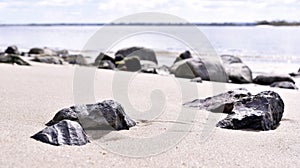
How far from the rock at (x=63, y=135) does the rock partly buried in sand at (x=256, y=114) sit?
1.56 meters

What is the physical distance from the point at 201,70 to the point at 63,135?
23.9ft

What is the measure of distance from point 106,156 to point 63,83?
158 inches

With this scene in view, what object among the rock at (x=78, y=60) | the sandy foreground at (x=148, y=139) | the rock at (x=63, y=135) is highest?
the rock at (x=63, y=135)

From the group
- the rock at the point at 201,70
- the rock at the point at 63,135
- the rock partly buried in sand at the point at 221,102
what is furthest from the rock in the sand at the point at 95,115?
the rock at the point at 201,70

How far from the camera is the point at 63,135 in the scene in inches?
136

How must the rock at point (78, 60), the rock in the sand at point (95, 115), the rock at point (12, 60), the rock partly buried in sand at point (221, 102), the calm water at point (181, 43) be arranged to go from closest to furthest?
the rock in the sand at point (95, 115) < the rock partly buried in sand at point (221, 102) < the rock at point (12, 60) < the rock at point (78, 60) < the calm water at point (181, 43)

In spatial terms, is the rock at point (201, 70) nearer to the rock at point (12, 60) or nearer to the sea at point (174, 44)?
the sea at point (174, 44)

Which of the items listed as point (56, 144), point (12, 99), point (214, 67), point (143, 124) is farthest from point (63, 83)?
point (214, 67)

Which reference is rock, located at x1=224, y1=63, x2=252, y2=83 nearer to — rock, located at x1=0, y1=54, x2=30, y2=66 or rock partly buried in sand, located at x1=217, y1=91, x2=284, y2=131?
rock, located at x1=0, y1=54, x2=30, y2=66

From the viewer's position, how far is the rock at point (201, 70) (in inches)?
410

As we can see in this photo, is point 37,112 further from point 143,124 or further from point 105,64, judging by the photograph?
point 105,64

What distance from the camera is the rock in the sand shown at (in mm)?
3881

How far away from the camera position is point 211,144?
3773 millimetres

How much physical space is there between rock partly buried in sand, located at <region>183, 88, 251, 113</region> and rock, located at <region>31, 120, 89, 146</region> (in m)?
2.06
